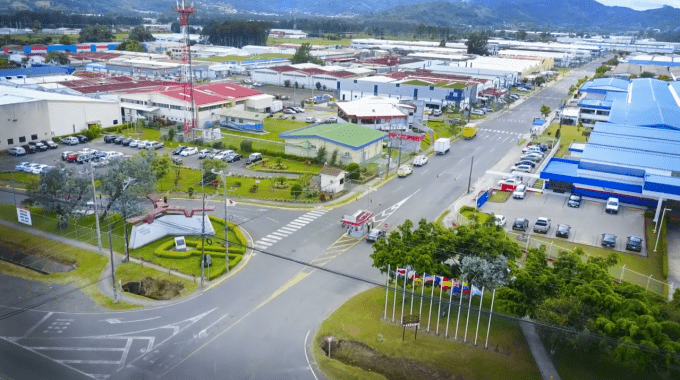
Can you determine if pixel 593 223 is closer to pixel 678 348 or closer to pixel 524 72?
pixel 678 348

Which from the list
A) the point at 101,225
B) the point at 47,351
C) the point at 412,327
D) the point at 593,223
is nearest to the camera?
the point at 47,351

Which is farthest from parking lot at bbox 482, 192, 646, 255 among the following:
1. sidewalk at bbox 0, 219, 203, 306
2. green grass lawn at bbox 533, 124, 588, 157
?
sidewalk at bbox 0, 219, 203, 306

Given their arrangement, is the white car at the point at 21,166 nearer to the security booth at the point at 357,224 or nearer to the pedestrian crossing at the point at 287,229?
the pedestrian crossing at the point at 287,229

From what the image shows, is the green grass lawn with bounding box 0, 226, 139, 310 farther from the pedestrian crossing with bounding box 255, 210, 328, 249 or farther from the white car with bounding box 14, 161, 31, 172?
the white car with bounding box 14, 161, 31, 172

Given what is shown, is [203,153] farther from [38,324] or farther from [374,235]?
[38,324]

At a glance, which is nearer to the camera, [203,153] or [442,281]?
[442,281]

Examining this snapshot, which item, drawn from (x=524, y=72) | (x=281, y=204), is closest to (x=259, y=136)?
(x=281, y=204)

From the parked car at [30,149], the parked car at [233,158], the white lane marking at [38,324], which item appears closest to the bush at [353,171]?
the parked car at [233,158]

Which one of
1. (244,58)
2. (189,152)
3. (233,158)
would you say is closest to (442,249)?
(233,158)
